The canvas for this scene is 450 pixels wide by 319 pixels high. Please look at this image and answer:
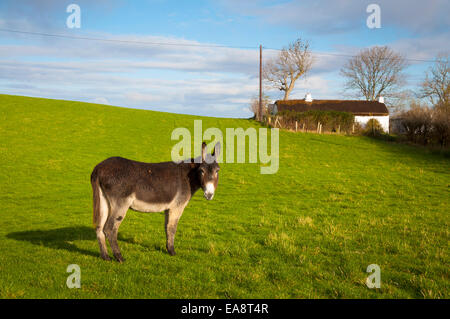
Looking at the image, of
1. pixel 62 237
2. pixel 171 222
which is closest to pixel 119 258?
pixel 171 222

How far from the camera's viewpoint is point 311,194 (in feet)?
63.1

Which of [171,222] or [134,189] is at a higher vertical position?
[134,189]

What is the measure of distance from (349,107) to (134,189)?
64443 mm

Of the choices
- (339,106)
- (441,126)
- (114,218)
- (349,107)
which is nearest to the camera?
(114,218)

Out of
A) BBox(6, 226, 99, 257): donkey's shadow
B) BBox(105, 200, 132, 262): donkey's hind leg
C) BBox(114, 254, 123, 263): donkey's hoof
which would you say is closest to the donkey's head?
BBox(105, 200, 132, 262): donkey's hind leg

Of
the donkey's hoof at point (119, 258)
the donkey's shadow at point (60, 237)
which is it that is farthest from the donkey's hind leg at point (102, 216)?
the donkey's shadow at point (60, 237)

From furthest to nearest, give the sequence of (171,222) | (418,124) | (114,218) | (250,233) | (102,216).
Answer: (418,124), (250,233), (171,222), (102,216), (114,218)

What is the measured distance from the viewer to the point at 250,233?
11.5 m

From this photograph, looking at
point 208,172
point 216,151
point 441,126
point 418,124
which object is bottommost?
point 208,172

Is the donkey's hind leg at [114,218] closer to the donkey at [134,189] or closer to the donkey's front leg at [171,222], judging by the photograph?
the donkey at [134,189]

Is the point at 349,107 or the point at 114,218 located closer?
the point at 114,218

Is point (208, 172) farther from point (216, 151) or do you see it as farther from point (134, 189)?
point (134, 189)

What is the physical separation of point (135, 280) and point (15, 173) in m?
21.6
